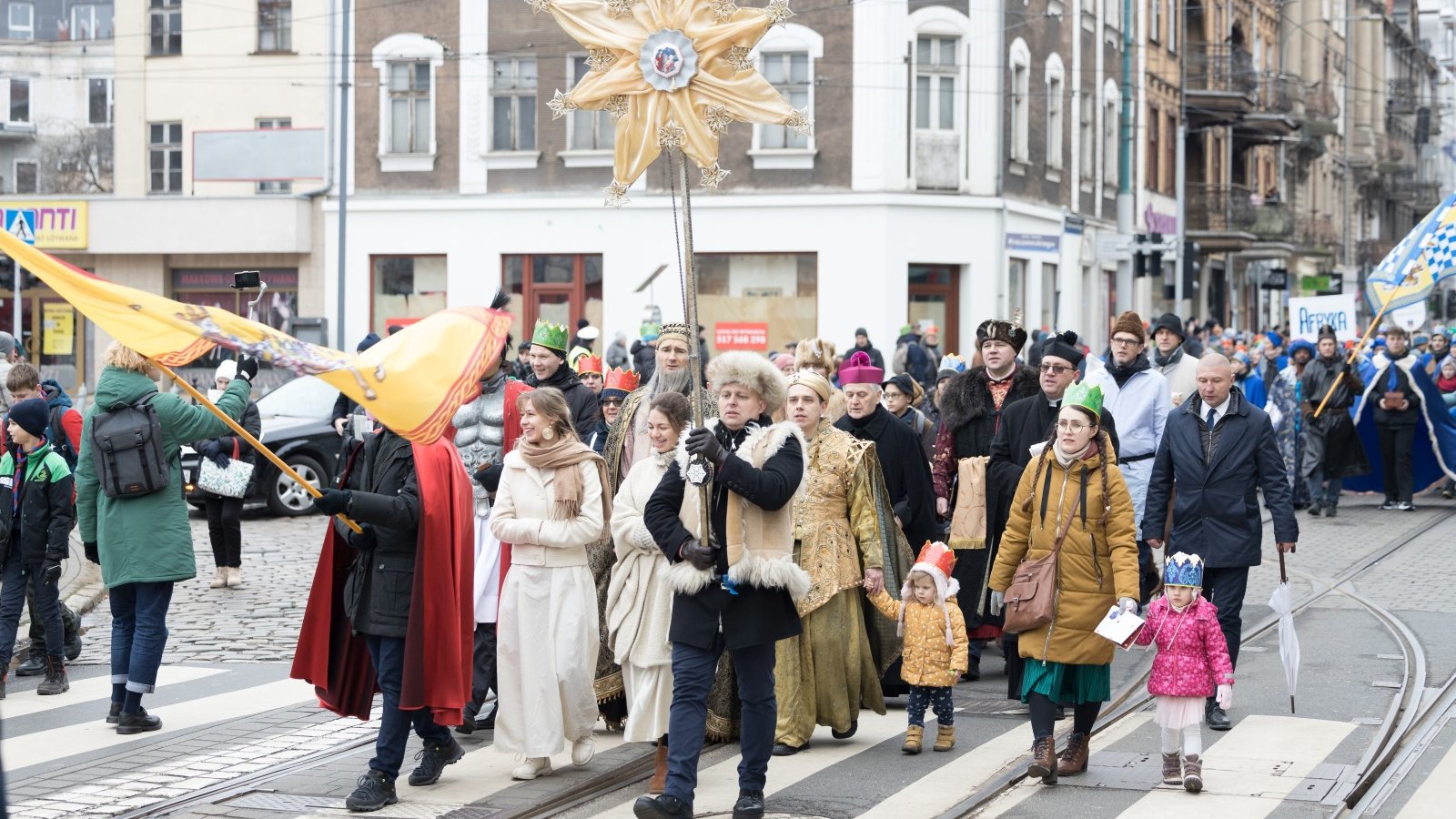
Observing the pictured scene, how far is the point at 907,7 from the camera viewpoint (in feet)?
104

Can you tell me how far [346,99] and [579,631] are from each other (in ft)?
87.1

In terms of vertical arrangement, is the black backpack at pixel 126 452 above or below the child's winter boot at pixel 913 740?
above

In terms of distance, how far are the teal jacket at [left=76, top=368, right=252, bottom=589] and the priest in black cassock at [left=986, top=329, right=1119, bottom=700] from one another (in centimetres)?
398

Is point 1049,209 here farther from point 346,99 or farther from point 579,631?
point 579,631

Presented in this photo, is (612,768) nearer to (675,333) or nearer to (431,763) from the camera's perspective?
(431,763)

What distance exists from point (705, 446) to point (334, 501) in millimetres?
1470

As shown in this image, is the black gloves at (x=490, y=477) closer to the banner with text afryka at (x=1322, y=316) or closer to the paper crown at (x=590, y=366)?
the paper crown at (x=590, y=366)

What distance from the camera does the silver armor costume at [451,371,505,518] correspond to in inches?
369

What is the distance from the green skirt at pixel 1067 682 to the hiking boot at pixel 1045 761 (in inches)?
7.2

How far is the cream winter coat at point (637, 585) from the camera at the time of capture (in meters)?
7.89

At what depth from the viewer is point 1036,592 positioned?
26.1 ft

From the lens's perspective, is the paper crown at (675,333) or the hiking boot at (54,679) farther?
the hiking boot at (54,679)

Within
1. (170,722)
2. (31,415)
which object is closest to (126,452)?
(31,415)

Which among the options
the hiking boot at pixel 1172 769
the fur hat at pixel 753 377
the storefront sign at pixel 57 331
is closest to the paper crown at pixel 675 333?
the fur hat at pixel 753 377
